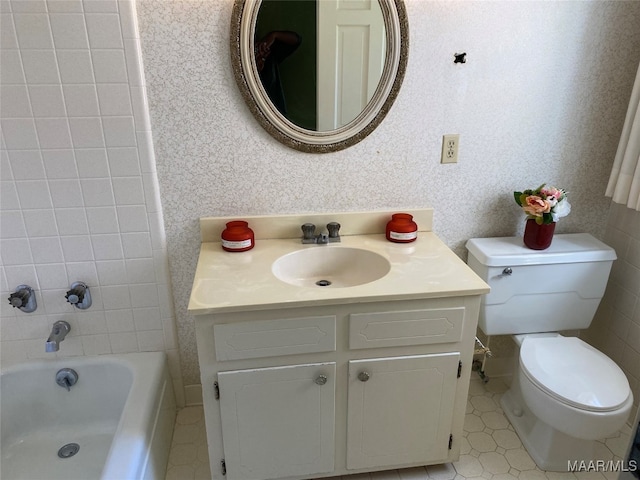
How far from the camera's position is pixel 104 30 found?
54.8 inches

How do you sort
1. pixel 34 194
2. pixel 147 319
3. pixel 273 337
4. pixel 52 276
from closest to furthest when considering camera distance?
pixel 273 337
pixel 34 194
pixel 52 276
pixel 147 319

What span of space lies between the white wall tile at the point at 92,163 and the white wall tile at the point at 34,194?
0.13 meters

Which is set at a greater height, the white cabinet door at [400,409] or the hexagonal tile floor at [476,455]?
the white cabinet door at [400,409]

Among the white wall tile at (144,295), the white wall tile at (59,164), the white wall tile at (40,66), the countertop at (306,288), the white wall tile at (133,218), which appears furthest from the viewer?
the white wall tile at (144,295)

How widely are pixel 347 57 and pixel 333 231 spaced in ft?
2.00

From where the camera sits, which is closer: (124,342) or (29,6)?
(29,6)

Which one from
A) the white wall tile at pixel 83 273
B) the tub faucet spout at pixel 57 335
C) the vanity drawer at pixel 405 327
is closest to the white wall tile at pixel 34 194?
the white wall tile at pixel 83 273

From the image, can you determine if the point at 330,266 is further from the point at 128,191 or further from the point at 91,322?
the point at 91,322

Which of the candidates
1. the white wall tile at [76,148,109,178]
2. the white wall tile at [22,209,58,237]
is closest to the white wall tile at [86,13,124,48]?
the white wall tile at [76,148,109,178]

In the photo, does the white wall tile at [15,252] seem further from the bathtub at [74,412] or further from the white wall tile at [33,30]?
the white wall tile at [33,30]

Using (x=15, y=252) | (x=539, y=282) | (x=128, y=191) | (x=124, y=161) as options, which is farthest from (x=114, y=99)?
(x=539, y=282)

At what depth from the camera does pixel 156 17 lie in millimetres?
1423

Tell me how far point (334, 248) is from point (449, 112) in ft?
2.14

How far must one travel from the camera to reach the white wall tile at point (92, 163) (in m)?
1.50
